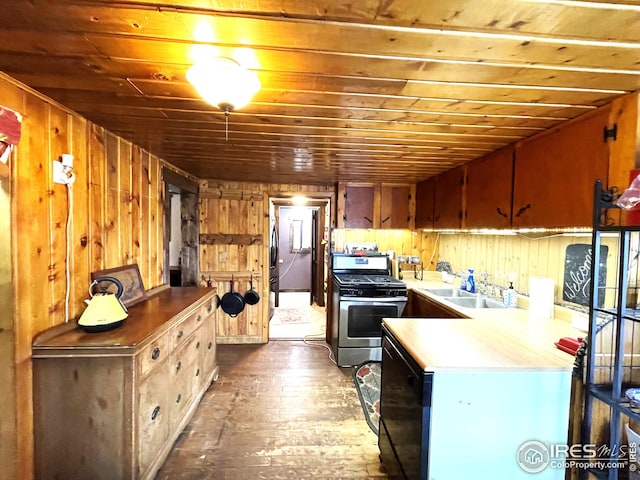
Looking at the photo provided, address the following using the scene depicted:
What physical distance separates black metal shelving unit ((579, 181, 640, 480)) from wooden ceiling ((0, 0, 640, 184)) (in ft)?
1.83

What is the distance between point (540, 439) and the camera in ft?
4.47

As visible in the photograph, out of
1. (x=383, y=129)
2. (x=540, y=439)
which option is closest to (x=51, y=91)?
(x=383, y=129)

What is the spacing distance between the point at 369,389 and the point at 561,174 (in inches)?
92.4

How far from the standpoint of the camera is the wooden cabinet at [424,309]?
247cm

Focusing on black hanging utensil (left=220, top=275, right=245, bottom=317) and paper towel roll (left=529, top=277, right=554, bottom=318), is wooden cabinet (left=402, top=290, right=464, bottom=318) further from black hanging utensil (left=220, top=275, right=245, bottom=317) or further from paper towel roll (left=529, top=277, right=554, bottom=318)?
black hanging utensil (left=220, top=275, right=245, bottom=317)

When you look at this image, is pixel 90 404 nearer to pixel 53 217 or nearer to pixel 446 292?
pixel 53 217

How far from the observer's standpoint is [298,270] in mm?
7527

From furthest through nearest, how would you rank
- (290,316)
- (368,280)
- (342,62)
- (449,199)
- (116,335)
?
1. (290,316)
2. (368,280)
3. (449,199)
4. (116,335)
5. (342,62)

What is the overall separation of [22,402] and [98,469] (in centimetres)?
50

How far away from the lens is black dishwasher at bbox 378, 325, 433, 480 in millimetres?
1320

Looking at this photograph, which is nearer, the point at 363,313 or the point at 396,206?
the point at 363,313

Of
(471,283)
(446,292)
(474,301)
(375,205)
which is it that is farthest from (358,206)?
(474,301)

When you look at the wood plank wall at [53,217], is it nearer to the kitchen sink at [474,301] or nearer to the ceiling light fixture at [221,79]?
the ceiling light fixture at [221,79]

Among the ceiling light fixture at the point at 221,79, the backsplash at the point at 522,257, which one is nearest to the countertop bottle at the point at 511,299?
the backsplash at the point at 522,257
